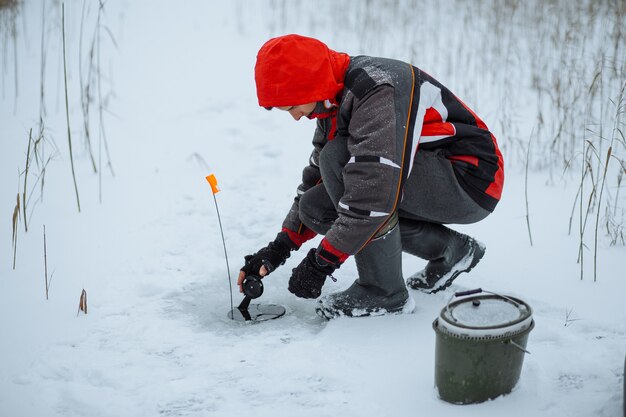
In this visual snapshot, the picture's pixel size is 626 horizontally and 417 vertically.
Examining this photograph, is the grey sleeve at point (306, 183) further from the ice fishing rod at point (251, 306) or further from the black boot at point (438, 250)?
the black boot at point (438, 250)

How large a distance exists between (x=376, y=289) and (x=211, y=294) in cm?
76

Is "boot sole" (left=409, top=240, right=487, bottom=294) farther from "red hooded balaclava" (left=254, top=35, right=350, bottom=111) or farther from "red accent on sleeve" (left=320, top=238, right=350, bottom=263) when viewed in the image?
"red hooded balaclava" (left=254, top=35, right=350, bottom=111)

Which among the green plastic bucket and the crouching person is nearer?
the green plastic bucket

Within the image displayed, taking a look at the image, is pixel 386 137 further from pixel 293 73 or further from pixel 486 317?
pixel 486 317

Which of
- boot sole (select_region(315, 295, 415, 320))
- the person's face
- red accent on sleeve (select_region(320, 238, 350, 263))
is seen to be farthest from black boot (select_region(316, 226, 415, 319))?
the person's face

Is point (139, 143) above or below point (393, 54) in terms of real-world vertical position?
below

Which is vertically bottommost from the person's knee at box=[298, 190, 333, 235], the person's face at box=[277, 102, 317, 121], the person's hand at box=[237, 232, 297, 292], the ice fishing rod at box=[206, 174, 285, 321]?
the ice fishing rod at box=[206, 174, 285, 321]

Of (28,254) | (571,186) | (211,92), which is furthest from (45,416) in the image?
(211,92)

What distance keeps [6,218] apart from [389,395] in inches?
89.8

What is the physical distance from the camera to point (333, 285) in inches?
112

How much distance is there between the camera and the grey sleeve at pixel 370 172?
→ 2148 mm

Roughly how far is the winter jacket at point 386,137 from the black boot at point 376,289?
0.15 metres

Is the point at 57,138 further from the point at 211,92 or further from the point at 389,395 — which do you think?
the point at 389,395

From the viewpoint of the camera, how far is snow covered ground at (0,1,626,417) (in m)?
1.99
